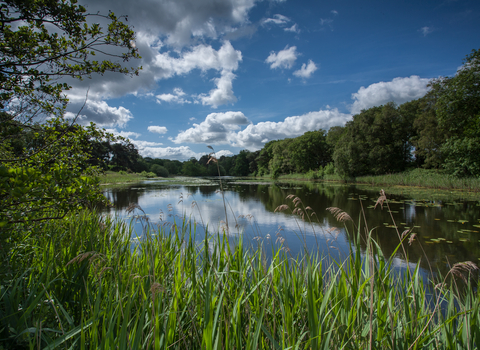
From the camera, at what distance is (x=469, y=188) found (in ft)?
53.7

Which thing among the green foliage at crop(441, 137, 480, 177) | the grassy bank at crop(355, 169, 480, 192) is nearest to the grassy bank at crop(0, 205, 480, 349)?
the grassy bank at crop(355, 169, 480, 192)

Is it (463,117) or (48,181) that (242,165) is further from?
Result: (48,181)

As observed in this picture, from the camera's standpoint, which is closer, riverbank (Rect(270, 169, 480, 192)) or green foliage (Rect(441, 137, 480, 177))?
riverbank (Rect(270, 169, 480, 192))

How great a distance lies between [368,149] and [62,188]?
1318 inches

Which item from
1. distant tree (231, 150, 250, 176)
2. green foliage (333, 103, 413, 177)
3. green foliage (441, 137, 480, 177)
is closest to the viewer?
green foliage (441, 137, 480, 177)

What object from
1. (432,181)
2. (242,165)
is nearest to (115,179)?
(432,181)

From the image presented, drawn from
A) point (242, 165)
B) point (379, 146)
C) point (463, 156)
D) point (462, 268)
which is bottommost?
point (462, 268)

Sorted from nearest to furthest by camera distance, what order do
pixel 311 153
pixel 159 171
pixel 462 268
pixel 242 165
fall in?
1. pixel 462 268
2. pixel 311 153
3. pixel 159 171
4. pixel 242 165

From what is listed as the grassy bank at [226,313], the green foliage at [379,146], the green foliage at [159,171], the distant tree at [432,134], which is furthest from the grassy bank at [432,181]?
the green foliage at [159,171]

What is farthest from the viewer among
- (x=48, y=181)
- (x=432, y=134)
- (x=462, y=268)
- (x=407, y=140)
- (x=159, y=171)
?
(x=159, y=171)

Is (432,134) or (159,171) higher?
(432,134)

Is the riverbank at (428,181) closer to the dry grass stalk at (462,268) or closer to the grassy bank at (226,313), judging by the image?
the dry grass stalk at (462,268)

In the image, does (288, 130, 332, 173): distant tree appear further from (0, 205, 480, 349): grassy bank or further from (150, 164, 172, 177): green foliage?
(0, 205, 480, 349): grassy bank

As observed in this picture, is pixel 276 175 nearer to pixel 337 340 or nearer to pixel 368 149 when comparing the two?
pixel 368 149
